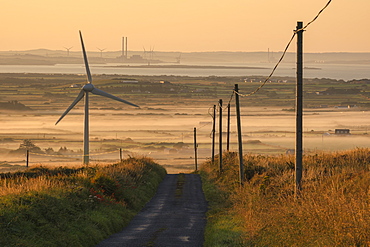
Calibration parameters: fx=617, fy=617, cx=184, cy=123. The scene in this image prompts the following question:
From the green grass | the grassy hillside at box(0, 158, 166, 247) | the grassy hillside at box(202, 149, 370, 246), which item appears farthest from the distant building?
the grassy hillside at box(0, 158, 166, 247)

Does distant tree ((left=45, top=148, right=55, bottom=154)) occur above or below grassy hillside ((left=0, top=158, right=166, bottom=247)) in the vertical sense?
below

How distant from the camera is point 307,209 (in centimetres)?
1969

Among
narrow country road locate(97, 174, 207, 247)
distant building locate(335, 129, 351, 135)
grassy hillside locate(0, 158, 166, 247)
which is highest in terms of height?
distant building locate(335, 129, 351, 135)

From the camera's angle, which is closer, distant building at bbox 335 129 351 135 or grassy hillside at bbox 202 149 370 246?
grassy hillside at bbox 202 149 370 246

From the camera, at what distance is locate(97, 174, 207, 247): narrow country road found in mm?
24125

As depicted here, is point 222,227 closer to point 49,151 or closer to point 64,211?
point 64,211

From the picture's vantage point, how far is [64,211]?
82.9ft

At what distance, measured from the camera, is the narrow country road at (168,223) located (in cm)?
2412

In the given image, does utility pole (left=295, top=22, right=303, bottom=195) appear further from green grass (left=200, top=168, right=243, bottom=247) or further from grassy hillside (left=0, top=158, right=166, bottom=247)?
grassy hillside (left=0, top=158, right=166, bottom=247)

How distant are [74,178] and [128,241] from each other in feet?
37.8

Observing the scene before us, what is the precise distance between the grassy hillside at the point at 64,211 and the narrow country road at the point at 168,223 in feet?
2.75

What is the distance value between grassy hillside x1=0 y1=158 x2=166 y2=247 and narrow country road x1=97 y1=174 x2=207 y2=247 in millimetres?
837

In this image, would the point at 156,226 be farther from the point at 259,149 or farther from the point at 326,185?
the point at 259,149

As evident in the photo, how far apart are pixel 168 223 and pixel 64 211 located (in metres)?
6.63
